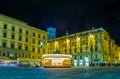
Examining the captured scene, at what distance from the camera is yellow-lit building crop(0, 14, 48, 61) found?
67.9 m

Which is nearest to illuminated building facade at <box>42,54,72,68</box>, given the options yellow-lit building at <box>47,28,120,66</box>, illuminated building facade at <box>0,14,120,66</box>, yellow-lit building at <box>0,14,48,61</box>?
illuminated building facade at <box>0,14,120,66</box>

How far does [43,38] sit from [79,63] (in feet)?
83.0

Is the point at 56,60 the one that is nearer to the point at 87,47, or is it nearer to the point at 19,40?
the point at 19,40

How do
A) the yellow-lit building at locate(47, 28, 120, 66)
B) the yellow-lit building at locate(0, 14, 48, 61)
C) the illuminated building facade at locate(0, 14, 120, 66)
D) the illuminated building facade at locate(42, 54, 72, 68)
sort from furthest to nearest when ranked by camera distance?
the yellow-lit building at locate(47, 28, 120, 66)
the illuminated building facade at locate(0, 14, 120, 66)
the yellow-lit building at locate(0, 14, 48, 61)
the illuminated building facade at locate(42, 54, 72, 68)

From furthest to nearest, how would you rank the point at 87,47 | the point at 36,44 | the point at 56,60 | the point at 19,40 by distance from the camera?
the point at 87,47 < the point at 36,44 < the point at 19,40 < the point at 56,60

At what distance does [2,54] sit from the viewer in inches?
2586

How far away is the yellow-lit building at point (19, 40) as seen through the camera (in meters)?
67.9

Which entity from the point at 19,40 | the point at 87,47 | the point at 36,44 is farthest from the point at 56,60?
the point at 87,47

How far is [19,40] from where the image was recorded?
74938mm

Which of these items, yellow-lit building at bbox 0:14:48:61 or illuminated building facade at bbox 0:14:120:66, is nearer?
yellow-lit building at bbox 0:14:48:61

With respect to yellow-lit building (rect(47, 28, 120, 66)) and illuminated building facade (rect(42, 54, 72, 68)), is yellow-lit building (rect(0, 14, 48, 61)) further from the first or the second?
illuminated building facade (rect(42, 54, 72, 68))

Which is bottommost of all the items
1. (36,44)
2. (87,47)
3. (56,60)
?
(56,60)

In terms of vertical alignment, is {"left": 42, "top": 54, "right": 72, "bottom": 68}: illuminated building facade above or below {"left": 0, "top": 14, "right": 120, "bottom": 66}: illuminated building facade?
below

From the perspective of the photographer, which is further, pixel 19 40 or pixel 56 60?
pixel 19 40
